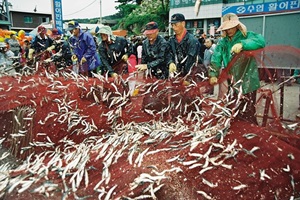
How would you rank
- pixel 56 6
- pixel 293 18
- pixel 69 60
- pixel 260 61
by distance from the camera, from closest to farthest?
pixel 260 61 < pixel 69 60 < pixel 293 18 < pixel 56 6

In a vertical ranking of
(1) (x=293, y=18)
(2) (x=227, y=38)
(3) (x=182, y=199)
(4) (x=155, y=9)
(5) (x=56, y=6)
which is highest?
(4) (x=155, y=9)

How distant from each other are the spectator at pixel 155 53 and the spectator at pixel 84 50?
189cm

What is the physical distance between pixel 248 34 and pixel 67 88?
8.57 feet

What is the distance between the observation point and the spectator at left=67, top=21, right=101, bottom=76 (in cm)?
690

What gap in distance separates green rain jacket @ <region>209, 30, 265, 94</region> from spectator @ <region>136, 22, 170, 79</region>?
93cm

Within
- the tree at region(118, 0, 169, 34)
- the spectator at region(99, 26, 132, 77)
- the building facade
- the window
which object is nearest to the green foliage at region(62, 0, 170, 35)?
the tree at region(118, 0, 169, 34)

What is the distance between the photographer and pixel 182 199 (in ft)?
6.52

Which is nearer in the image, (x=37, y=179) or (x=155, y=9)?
(x=37, y=179)

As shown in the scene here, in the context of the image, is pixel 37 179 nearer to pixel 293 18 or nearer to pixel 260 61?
pixel 260 61

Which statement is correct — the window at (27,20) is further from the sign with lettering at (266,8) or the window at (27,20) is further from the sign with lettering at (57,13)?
the sign with lettering at (266,8)

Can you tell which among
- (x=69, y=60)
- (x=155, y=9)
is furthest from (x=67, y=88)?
(x=155, y=9)

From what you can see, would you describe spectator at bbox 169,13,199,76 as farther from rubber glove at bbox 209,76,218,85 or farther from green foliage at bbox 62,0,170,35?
green foliage at bbox 62,0,170,35

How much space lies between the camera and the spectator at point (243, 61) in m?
2.89

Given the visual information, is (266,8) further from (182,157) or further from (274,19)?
(182,157)
